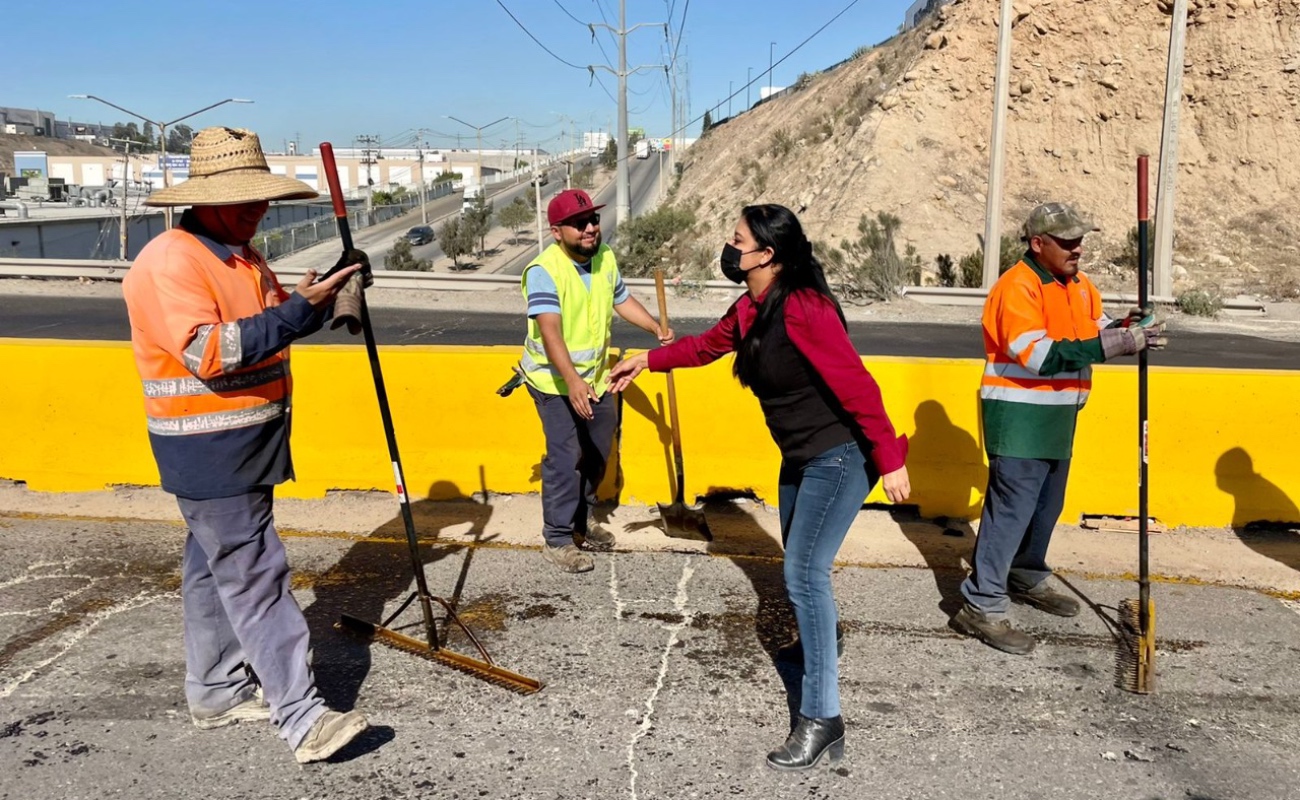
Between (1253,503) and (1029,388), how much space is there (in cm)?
230

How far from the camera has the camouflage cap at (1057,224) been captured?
4.06 meters

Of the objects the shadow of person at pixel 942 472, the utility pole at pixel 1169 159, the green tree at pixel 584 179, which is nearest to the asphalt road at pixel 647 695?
the shadow of person at pixel 942 472

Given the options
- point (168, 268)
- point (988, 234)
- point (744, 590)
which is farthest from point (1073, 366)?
point (988, 234)

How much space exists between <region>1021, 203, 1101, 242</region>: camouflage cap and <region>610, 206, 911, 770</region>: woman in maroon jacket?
1137 mm

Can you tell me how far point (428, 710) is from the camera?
377cm

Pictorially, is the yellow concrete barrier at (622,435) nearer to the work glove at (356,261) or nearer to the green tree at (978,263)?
the work glove at (356,261)

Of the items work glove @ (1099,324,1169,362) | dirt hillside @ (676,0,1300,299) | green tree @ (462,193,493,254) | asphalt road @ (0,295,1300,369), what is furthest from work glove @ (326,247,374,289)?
green tree @ (462,193,493,254)

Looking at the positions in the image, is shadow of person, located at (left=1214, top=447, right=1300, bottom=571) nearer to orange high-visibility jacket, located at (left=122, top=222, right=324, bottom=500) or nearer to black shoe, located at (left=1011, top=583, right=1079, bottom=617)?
black shoe, located at (left=1011, top=583, right=1079, bottom=617)

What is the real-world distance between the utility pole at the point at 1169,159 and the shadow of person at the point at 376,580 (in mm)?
18611

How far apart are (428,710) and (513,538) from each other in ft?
6.39

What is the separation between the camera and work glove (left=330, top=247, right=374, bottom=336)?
127 inches

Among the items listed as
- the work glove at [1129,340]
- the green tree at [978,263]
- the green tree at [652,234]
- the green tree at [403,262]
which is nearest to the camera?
the work glove at [1129,340]

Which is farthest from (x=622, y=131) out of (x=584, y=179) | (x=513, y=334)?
(x=584, y=179)

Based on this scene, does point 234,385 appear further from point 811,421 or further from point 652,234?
point 652,234
